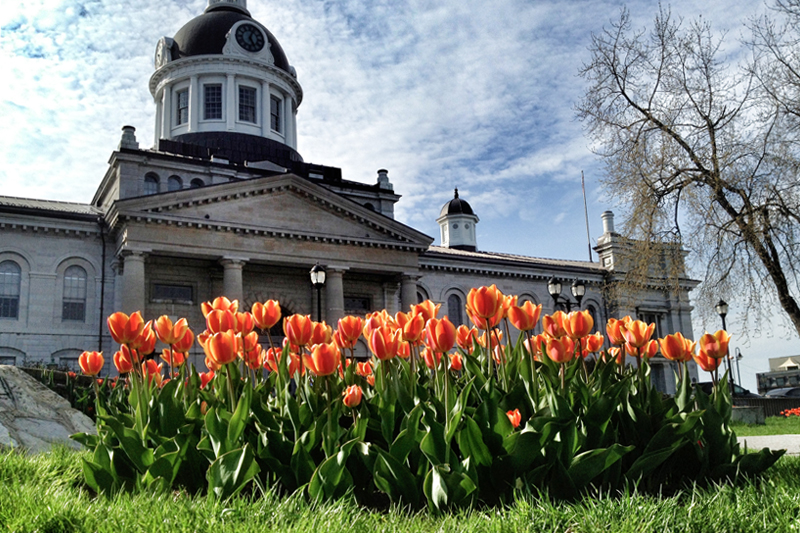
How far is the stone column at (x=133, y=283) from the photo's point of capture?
27.5 meters

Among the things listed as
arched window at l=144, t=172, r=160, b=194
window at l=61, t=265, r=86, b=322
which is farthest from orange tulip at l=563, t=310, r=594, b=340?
arched window at l=144, t=172, r=160, b=194

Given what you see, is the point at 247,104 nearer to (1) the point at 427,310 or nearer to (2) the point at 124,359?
(2) the point at 124,359

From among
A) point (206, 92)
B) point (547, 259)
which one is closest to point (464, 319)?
point (547, 259)

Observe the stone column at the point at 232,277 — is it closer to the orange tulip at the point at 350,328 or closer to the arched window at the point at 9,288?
the arched window at the point at 9,288

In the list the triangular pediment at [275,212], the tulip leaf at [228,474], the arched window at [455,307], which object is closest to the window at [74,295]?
the triangular pediment at [275,212]

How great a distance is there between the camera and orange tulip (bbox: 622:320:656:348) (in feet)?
15.6

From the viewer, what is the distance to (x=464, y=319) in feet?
136

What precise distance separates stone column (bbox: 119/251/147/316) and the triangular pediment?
1.81m

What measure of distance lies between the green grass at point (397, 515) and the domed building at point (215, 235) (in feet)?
58.5

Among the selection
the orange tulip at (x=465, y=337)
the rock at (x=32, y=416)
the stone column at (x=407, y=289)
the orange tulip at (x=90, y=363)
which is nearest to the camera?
the orange tulip at (x=90, y=363)

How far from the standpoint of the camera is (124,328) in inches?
171

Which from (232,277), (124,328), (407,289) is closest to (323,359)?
Result: (124,328)

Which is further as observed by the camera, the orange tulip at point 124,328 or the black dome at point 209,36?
the black dome at point 209,36

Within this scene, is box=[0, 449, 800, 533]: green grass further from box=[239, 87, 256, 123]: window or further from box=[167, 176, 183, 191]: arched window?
box=[239, 87, 256, 123]: window
